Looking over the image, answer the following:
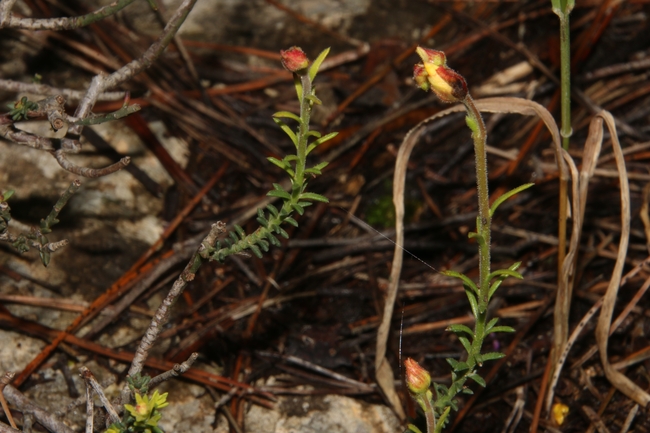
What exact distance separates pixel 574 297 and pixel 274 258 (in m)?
1.24

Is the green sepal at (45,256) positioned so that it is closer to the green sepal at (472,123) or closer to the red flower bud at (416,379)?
the red flower bud at (416,379)

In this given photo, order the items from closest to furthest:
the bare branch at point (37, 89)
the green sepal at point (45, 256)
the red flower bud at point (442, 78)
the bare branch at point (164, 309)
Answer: the red flower bud at point (442, 78) → the bare branch at point (164, 309) → the green sepal at point (45, 256) → the bare branch at point (37, 89)

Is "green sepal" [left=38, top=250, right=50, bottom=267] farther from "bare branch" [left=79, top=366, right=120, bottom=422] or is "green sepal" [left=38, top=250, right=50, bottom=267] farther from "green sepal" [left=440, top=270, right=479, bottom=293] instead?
"green sepal" [left=440, top=270, right=479, bottom=293]

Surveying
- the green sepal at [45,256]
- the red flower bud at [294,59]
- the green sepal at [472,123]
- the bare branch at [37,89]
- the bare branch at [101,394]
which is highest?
the red flower bud at [294,59]

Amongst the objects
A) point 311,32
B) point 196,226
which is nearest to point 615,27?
point 311,32

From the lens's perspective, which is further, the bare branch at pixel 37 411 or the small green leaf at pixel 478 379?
the bare branch at pixel 37 411

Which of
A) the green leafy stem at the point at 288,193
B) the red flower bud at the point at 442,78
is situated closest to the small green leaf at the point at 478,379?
the green leafy stem at the point at 288,193

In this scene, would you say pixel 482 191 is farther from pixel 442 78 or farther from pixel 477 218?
pixel 442 78

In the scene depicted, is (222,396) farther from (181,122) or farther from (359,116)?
(359,116)

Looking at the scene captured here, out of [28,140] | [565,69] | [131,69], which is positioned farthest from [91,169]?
[565,69]

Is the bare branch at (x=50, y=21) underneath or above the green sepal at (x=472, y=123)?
above

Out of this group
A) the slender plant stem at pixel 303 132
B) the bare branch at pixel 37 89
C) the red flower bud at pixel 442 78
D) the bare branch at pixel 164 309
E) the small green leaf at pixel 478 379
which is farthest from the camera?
the bare branch at pixel 37 89

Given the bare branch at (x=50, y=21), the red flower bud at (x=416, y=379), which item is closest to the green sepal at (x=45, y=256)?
the bare branch at (x=50, y=21)

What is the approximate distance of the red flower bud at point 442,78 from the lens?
1.32 m
